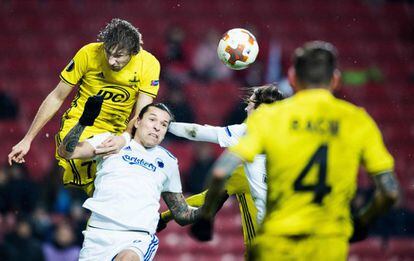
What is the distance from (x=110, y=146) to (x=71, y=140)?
29 cm

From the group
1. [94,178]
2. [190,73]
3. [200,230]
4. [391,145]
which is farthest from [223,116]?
[200,230]

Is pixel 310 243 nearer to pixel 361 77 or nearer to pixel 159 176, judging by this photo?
pixel 159 176

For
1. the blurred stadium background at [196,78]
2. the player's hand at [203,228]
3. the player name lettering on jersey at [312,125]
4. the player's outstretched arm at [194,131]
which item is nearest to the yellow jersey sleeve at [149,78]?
the player's outstretched arm at [194,131]

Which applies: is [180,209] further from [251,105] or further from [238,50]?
[238,50]

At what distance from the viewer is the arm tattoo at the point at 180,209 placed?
6816 millimetres

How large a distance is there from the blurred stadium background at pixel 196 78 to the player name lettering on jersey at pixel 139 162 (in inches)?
162

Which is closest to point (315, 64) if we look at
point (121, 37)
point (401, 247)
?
point (121, 37)

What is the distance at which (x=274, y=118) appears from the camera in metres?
4.90

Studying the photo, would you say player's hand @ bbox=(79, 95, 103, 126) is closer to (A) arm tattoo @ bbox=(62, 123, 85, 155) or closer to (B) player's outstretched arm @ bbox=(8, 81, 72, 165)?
(A) arm tattoo @ bbox=(62, 123, 85, 155)

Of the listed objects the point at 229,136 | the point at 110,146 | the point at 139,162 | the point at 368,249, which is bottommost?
the point at 368,249

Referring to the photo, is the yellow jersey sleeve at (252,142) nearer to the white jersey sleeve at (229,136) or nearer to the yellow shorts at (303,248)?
the yellow shorts at (303,248)

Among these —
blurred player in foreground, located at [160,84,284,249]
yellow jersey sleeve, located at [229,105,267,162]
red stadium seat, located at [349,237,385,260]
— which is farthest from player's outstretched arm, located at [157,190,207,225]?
red stadium seat, located at [349,237,385,260]

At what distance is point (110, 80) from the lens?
759 centimetres

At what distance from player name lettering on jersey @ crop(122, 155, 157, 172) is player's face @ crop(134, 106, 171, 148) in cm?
14
